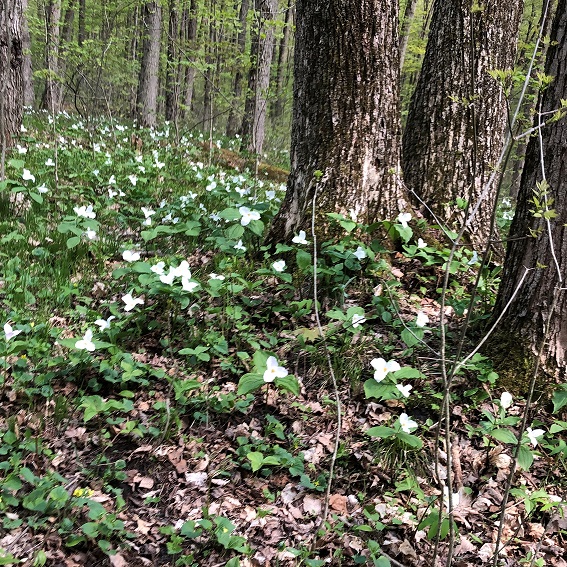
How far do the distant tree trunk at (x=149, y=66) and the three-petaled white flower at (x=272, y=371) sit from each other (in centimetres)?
971

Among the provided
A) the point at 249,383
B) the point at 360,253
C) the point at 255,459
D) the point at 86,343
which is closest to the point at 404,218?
the point at 360,253

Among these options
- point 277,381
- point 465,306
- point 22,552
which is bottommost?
point 22,552

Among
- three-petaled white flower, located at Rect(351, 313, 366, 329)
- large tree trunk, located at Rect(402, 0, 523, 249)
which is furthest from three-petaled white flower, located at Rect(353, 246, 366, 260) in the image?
large tree trunk, located at Rect(402, 0, 523, 249)

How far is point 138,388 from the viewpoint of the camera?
2709 mm

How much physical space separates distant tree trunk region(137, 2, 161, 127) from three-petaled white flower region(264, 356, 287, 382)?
9710mm

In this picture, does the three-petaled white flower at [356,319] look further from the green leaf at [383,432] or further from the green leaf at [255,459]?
the green leaf at [255,459]

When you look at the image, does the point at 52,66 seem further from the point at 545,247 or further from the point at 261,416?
the point at 545,247

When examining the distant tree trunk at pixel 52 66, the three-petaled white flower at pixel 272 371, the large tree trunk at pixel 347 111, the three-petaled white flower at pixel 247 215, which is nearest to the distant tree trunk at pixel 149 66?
the distant tree trunk at pixel 52 66

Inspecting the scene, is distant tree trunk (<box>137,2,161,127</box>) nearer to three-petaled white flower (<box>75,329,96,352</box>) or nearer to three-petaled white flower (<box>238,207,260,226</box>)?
three-petaled white flower (<box>238,207,260,226</box>)

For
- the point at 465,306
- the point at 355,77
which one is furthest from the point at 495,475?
the point at 355,77

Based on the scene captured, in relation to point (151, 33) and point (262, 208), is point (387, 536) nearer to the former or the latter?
point (262, 208)

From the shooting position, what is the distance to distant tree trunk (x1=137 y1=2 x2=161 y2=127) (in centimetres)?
992

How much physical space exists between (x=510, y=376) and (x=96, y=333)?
8.14 feet

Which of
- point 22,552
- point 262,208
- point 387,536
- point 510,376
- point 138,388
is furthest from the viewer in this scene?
point 262,208
